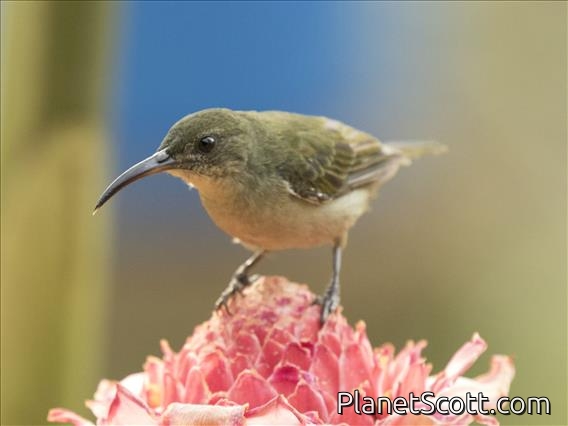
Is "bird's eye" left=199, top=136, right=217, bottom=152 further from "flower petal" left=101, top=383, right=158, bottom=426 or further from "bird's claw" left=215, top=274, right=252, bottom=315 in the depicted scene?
"flower petal" left=101, top=383, right=158, bottom=426

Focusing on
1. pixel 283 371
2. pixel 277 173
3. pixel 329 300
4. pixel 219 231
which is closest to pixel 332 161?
pixel 277 173

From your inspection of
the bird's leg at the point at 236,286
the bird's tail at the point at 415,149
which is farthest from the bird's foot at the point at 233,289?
the bird's tail at the point at 415,149

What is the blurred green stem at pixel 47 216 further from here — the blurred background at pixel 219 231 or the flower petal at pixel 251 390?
the flower petal at pixel 251 390

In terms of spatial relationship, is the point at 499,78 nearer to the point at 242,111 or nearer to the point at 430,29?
the point at 430,29

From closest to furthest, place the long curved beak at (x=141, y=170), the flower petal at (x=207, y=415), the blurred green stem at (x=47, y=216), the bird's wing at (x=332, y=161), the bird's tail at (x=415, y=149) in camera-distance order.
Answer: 1. the flower petal at (x=207, y=415)
2. the long curved beak at (x=141, y=170)
3. the blurred green stem at (x=47, y=216)
4. the bird's wing at (x=332, y=161)
5. the bird's tail at (x=415, y=149)

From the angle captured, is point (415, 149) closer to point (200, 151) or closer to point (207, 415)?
point (200, 151)

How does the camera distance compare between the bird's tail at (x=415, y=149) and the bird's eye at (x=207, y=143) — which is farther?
the bird's tail at (x=415, y=149)

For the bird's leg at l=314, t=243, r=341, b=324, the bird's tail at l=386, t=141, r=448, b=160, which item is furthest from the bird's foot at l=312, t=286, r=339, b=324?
the bird's tail at l=386, t=141, r=448, b=160
